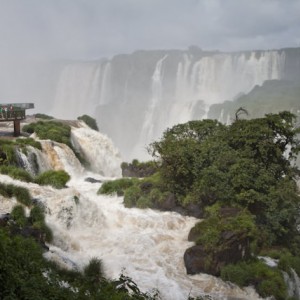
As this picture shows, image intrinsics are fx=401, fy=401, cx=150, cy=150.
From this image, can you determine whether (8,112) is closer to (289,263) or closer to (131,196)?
(131,196)

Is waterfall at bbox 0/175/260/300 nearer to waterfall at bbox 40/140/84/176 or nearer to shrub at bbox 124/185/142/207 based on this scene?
shrub at bbox 124/185/142/207

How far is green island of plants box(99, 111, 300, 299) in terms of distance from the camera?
15.6 metres

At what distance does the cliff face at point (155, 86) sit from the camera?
256 feet

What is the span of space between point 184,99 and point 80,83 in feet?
92.6

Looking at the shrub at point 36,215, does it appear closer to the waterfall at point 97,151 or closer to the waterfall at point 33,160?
the waterfall at point 33,160

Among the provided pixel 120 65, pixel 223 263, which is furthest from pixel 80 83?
pixel 223 263

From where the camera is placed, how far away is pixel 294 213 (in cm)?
1973

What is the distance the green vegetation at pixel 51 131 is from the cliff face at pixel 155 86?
3151 cm

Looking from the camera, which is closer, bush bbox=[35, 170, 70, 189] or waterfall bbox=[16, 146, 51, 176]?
bush bbox=[35, 170, 70, 189]

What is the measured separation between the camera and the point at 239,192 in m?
20.2

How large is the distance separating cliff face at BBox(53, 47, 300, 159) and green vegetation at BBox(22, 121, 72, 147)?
103ft

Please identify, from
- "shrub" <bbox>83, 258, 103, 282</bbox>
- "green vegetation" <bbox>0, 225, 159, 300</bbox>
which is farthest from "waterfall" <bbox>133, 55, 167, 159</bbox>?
"green vegetation" <bbox>0, 225, 159, 300</bbox>

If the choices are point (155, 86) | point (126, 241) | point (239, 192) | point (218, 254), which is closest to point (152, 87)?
point (155, 86)

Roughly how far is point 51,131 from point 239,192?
649 inches
